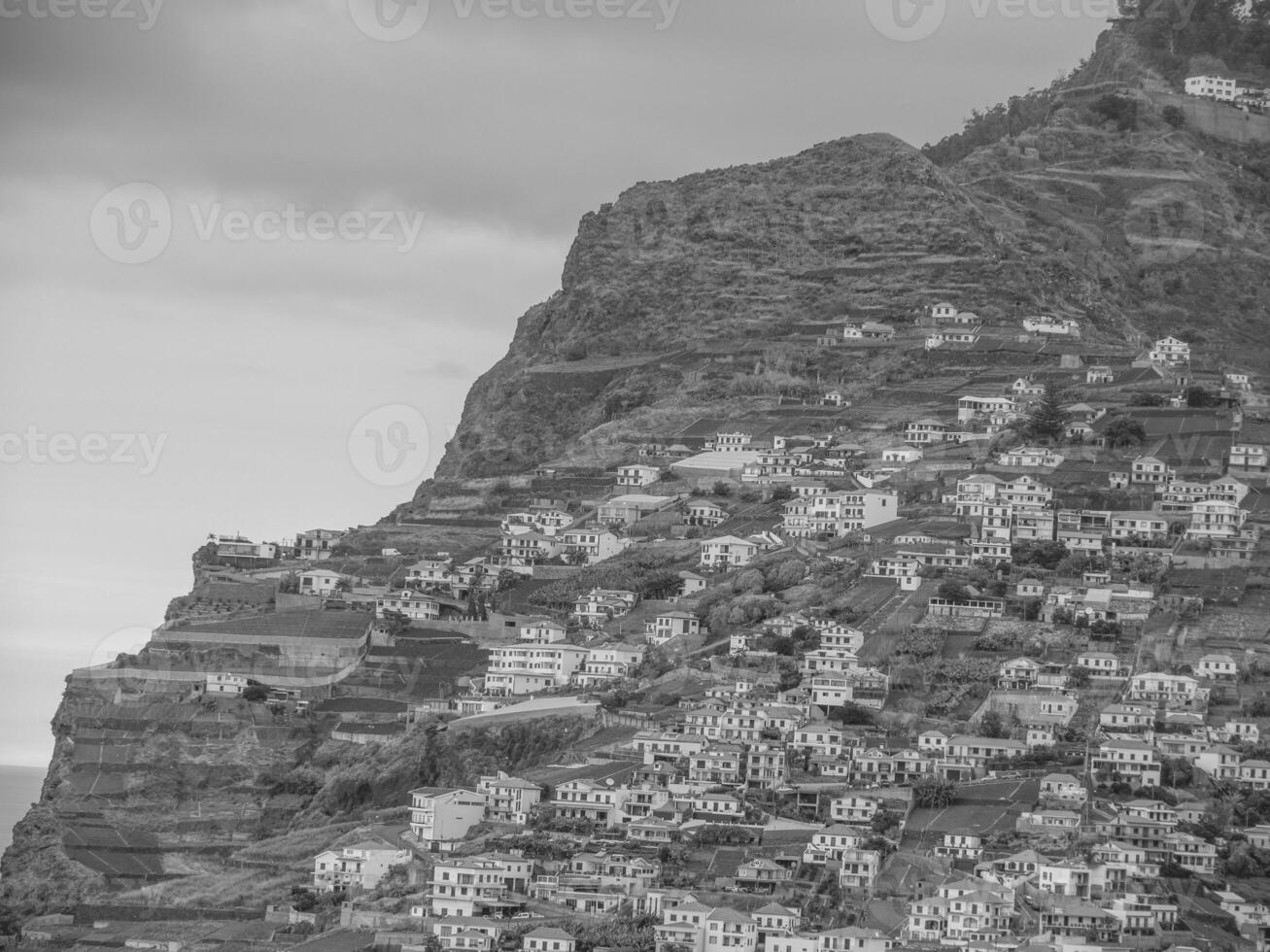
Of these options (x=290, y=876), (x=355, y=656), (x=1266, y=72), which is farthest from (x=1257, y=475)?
(x=1266, y=72)

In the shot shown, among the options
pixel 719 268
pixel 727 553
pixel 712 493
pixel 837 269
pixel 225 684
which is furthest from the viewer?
pixel 719 268

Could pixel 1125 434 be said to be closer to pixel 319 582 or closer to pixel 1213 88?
pixel 319 582

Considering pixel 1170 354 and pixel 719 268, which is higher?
pixel 719 268

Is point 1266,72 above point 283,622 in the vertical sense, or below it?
above

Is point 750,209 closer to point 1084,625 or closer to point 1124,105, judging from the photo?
point 1124,105

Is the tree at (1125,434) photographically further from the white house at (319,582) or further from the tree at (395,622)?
the white house at (319,582)

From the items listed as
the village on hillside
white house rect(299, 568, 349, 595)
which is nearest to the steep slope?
the village on hillside

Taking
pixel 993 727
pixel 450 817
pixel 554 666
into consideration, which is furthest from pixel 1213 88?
pixel 450 817

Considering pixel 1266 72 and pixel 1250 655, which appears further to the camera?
pixel 1266 72
